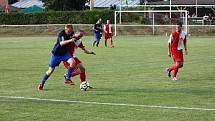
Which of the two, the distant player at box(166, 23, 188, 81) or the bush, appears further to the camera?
the bush

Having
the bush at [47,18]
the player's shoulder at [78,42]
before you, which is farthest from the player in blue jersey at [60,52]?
the bush at [47,18]

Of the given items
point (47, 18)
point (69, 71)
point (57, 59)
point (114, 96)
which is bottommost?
point (114, 96)

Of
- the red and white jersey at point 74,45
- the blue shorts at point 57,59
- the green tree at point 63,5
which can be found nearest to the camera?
the blue shorts at point 57,59

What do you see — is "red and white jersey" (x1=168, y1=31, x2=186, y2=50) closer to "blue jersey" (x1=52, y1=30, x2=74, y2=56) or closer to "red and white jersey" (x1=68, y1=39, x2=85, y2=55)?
"red and white jersey" (x1=68, y1=39, x2=85, y2=55)

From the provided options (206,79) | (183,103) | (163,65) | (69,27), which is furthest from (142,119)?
(163,65)

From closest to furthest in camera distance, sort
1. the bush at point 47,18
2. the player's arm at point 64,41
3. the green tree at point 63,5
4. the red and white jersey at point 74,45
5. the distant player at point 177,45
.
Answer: the player's arm at point 64,41 → the red and white jersey at point 74,45 → the distant player at point 177,45 → the bush at point 47,18 → the green tree at point 63,5

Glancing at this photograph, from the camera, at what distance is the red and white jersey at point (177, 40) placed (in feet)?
59.4

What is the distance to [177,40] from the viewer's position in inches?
713

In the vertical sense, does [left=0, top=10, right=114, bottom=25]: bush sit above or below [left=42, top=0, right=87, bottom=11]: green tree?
below

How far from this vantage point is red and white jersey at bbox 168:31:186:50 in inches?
713

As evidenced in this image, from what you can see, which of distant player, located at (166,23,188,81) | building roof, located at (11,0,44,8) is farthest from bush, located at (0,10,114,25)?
distant player, located at (166,23,188,81)

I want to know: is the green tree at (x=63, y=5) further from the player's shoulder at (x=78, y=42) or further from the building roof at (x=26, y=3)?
the player's shoulder at (x=78, y=42)

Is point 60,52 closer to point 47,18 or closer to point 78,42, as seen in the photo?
point 78,42

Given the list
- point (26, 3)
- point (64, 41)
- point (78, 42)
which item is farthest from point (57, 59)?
point (26, 3)
